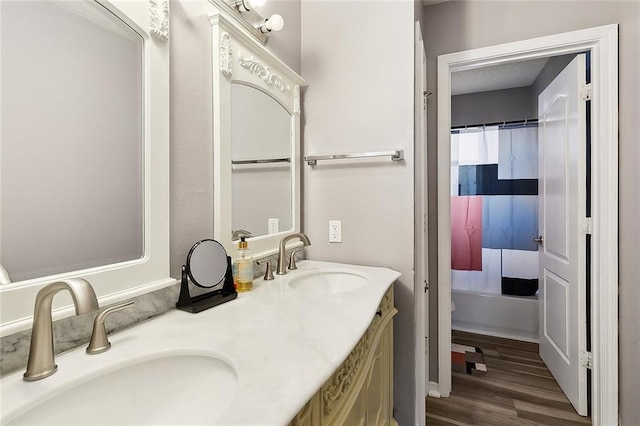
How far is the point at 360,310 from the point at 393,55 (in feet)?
4.15

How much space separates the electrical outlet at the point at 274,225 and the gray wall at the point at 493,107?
2728 millimetres

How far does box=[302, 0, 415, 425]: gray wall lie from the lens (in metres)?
1.52

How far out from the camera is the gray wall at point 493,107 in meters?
3.21

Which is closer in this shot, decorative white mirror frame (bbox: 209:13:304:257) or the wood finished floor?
decorative white mirror frame (bbox: 209:13:304:257)

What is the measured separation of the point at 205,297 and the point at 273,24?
111 centimetres

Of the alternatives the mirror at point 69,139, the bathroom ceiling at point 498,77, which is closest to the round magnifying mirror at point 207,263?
the mirror at point 69,139

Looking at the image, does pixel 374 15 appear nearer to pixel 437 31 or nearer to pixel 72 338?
pixel 437 31

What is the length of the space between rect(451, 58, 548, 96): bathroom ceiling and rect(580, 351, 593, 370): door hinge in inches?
86.5

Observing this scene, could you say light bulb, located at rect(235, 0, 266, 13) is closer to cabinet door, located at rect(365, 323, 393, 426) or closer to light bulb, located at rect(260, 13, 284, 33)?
light bulb, located at rect(260, 13, 284, 33)

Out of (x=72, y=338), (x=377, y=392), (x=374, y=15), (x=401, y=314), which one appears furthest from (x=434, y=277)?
(x=72, y=338)

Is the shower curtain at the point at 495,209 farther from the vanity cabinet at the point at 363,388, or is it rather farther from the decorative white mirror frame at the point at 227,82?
the decorative white mirror frame at the point at 227,82

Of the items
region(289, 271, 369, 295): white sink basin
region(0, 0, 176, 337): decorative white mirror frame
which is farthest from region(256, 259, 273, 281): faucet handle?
region(0, 0, 176, 337): decorative white mirror frame

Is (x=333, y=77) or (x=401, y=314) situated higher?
(x=333, y=77)

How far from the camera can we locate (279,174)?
1.53 metres
